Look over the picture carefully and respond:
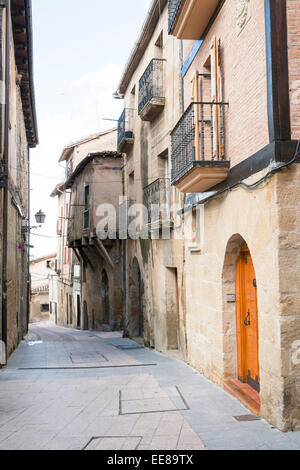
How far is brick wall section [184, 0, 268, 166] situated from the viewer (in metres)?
5.30

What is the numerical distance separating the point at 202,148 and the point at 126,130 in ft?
28.1

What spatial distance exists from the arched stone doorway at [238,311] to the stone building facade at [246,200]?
0.05ft

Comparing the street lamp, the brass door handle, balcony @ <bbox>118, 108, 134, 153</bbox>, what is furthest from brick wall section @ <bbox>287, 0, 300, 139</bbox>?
the street lamp

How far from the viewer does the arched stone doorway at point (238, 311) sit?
21.1 ft

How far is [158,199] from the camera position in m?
11.1

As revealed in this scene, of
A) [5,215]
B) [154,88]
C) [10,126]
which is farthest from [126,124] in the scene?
[5,215]

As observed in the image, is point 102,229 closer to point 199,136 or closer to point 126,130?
point 126,130

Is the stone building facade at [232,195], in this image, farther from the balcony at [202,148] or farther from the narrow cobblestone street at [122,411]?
the narrow cobblestone street at [122,411]

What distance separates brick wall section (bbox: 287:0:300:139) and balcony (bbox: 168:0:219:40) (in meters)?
2.13

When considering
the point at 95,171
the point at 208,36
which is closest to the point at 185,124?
the point at 208,36

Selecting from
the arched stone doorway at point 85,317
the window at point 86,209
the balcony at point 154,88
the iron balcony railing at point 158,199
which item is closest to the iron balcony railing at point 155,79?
the balcony at point 154,88

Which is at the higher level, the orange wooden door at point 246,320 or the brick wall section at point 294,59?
the brick wall section at point 294,59

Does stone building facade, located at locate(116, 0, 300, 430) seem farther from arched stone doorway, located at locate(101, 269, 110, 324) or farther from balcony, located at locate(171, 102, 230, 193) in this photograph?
arched stone doorway, located at locate(101, 269, 110, 324)

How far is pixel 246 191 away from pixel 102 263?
49.9 ft
